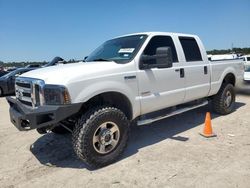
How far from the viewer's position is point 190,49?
232 inches

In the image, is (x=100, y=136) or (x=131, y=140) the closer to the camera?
(x=100, y=136)

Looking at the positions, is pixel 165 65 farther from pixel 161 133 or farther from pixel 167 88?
pixel 161 133

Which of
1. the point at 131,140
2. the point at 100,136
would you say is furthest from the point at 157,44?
the point at 100,136

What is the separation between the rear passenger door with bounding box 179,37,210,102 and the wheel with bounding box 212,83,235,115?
30.5 inches

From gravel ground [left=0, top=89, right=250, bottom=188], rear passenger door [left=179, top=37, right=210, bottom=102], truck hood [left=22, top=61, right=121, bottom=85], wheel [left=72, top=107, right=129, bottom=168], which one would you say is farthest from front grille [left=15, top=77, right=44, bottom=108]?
rear passenger door [left=179, top=37, right=210, bottom=102]

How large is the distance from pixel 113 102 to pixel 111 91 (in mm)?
394

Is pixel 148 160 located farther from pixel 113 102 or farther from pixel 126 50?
pixel 126 50

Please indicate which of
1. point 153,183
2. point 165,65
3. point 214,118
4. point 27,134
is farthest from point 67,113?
point 214,118

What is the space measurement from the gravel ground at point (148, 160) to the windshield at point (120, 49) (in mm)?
1618

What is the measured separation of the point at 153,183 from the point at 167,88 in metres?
2.04

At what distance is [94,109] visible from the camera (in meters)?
4.00

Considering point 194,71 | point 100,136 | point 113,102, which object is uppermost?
point 194,71

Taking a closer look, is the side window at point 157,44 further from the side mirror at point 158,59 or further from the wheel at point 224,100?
the wheel at point 224,100

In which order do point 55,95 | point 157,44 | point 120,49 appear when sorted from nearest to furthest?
point 55,95 → point 120,49 → point 157,44
